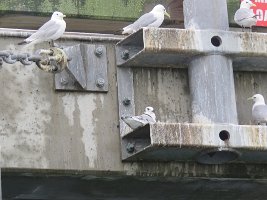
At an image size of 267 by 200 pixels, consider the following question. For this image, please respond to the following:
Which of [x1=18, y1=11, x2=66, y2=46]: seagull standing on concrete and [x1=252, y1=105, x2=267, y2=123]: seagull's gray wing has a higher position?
[x1=18, y1=11, x2=66, y2=46]: seagull standing on concrete

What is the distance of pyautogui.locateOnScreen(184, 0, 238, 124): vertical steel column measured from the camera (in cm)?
1109

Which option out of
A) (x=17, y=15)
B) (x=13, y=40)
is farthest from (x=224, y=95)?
(x=17, y=15)

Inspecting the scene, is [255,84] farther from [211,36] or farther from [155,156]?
[155,156]

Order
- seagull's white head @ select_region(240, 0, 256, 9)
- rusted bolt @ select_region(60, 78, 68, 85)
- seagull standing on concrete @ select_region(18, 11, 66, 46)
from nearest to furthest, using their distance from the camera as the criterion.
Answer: seagull standing on concrete @ select_region(18, 11, 66, 46), rusted bolt @ select_region(60, 78, 68, 85), seagull's white head @ select_region(240, 0, 256, 9)

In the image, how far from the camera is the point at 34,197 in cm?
1214

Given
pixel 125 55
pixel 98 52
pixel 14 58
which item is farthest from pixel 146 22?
pixel 14 58

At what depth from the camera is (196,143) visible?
10586mm

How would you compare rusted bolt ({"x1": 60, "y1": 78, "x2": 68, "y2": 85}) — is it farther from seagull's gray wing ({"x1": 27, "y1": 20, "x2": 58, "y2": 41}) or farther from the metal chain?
the metal chain

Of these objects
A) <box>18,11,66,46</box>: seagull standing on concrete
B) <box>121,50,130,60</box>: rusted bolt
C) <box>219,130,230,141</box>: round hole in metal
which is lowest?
<box>219,130,230,141</box>: round hole in metal

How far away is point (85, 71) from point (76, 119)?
579 mm

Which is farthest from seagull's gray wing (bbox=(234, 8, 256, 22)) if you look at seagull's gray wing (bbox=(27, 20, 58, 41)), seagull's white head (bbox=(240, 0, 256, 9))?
seagull's gray wing (bbox=(27, 20, 58, 41))

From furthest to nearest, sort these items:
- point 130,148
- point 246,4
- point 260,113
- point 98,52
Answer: point 246,4, point 98,52, point 260,113, point 130,148

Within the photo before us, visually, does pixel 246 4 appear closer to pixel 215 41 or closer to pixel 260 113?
pixel 215 41

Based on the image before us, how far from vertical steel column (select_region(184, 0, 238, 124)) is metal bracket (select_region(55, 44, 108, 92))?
102 centimetres
